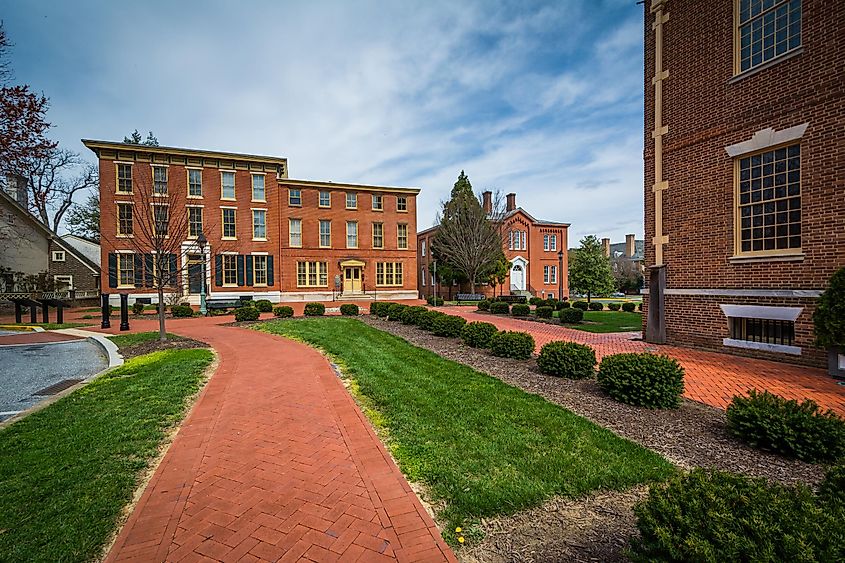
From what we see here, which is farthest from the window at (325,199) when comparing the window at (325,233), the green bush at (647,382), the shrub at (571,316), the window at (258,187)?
the green bush at (647,382)

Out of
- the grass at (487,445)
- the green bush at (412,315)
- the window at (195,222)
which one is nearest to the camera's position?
the grass at (487,445)

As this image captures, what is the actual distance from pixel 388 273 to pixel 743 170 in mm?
26320

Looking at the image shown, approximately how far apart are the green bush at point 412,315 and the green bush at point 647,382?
786 centimetres

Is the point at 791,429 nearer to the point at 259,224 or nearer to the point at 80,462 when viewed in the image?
the point at 80,462

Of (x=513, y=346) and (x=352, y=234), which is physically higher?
(x=352, y=234)

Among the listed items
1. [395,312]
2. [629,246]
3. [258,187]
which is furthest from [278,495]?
[629,246]

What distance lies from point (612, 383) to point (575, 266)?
21971 mm

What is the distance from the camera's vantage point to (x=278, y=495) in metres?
3.29

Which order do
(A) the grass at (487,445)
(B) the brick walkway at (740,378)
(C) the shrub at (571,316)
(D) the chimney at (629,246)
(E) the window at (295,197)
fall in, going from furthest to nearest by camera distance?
(D) the chimney at (629,246)
(E) the window at (295,197)
(C) the shrub at (571,316)
(B) the brick walkway at (740,378)
(A) the grass at (487,445)

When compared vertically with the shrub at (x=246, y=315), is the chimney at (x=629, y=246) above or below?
above

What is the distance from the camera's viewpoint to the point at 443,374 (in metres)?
6.93

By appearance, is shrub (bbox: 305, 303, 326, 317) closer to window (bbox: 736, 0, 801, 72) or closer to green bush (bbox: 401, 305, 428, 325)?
green bush (bbox: 401, 305, 428, 325)

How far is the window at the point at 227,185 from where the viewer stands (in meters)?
28.5

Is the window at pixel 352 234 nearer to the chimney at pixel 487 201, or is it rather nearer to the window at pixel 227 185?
the window at pixel 227 185
